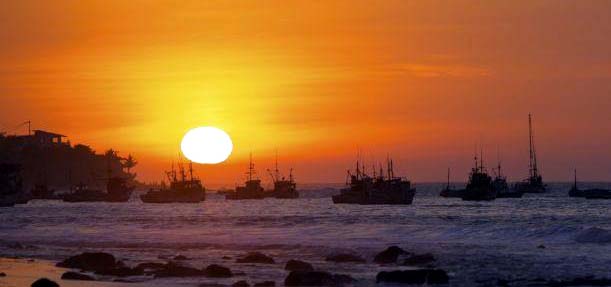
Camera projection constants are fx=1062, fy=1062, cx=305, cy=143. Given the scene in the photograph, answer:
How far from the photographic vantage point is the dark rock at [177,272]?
140 ft

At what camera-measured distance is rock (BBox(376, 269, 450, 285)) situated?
40.0 meters

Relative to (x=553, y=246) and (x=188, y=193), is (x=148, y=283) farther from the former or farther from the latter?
(x=188, y=193)

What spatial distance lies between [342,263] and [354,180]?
109 meters

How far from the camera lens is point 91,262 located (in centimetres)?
4709

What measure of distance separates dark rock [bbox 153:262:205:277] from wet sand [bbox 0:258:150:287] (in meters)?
2.94

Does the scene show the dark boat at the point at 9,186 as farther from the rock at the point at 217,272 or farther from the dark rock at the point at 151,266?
the rock at the point at 217,272

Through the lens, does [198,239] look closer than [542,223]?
Yes

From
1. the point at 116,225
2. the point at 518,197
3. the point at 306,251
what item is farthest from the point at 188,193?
the point at 306,251

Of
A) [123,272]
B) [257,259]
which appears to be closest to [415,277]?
[257,259]

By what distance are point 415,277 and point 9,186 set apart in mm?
134705

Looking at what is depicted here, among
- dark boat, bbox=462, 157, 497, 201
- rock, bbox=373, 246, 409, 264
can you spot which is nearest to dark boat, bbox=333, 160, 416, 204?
dark boat, bbox=462, 157, 497, 201

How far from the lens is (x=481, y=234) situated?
7375 centimetres

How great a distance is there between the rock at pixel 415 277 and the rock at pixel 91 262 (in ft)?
41.2

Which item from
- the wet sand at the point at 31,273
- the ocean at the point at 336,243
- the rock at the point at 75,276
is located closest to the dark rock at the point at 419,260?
the ocean at the point at 336,243
